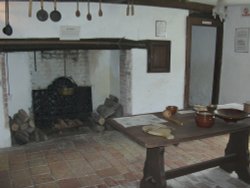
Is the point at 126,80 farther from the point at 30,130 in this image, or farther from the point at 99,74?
the point at 30,130

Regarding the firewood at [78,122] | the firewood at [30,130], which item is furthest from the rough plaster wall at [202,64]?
the firewood at [30,130]

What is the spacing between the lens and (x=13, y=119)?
14.0ft

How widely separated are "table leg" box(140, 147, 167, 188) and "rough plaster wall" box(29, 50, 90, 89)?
281 centimetres

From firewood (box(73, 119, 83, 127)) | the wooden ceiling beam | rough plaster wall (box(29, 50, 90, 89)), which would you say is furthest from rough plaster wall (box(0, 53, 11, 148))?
the wooden ceiling beam

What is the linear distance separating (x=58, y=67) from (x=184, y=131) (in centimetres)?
313

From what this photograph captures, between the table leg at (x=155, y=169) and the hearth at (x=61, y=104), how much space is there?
2.41 m

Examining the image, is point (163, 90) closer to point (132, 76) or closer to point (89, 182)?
point (132, 76)

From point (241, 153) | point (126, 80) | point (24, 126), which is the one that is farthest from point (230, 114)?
point (24, 126)

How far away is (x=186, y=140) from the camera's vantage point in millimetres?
2070

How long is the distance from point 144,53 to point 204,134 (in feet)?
7.96

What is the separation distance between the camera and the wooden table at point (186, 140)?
2070 mm

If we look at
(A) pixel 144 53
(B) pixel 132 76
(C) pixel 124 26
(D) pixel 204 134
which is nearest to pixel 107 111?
(B) pixel 132 76

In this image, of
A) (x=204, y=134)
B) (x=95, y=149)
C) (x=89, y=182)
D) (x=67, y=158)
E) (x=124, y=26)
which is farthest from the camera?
(x=124, y=26)

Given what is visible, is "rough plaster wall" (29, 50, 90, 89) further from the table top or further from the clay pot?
the clay pot
